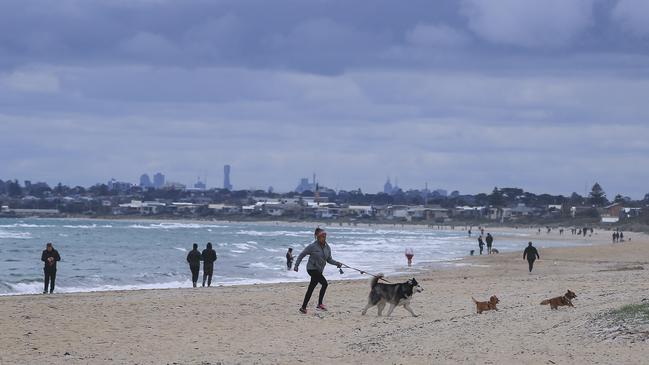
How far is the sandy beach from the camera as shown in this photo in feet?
36.5

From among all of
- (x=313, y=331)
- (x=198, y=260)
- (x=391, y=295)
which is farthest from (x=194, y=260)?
(x=313, y=331)

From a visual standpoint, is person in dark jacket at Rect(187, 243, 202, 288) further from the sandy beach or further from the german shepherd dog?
the german shepherd dog

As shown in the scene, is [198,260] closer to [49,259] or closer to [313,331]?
[49,259]

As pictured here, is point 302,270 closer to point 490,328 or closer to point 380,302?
point 380,302

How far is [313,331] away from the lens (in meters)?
14.1

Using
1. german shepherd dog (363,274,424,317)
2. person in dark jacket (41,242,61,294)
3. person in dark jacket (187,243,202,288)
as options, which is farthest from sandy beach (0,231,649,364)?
person in dark jacket (187,243,202,288)

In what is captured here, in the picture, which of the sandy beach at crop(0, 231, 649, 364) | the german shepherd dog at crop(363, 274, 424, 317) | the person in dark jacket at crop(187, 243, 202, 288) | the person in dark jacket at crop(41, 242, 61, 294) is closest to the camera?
the sandy beach at crop(0, 231, 649, 364)

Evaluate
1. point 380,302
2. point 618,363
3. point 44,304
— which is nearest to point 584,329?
point 618,363

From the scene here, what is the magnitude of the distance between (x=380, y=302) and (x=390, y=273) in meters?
17.2

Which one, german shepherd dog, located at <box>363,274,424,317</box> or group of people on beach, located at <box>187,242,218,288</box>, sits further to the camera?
group of people on beach, located at <box>187,242,218,288</box>

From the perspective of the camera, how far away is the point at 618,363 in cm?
996

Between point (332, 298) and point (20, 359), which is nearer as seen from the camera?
point (20, 359)

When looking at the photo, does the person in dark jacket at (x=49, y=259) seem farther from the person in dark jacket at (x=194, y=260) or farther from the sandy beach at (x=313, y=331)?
the person in dark jacket at (x=194, y=260)

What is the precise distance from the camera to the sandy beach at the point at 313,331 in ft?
36.5
